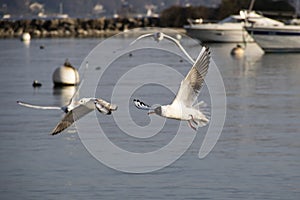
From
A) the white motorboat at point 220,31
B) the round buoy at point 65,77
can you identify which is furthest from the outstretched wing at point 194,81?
the white motorboat at point 220,31

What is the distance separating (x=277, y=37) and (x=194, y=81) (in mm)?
34784

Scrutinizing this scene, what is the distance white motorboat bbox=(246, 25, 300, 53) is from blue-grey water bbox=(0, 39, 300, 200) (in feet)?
65.9

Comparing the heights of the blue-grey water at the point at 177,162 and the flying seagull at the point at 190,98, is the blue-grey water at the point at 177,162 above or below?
below

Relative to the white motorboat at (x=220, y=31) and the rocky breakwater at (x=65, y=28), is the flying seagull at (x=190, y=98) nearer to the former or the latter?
the white motorboat at (x=220, y=31)

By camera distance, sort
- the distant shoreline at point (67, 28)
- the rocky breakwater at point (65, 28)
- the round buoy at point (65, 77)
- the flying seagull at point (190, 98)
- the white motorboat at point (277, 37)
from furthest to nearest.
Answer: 1. the rocky breakwater at point (65, 28)
2. the distant shoreline at point (67, 28)
3. the white motorboat at point (277, 37)
4. the round buoy at point (65, 77)
5. the flying seagull at point (190, 98)

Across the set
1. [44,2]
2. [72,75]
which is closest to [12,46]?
[72,75]

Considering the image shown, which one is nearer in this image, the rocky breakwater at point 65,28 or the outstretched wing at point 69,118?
the outstretched wing at point 69,118

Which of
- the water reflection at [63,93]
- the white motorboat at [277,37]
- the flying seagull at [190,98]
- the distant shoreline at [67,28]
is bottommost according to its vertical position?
the distant shoreline at [67,28]

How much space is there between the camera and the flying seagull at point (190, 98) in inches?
535

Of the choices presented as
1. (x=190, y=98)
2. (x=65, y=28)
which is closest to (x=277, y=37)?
(x=190, y=98)

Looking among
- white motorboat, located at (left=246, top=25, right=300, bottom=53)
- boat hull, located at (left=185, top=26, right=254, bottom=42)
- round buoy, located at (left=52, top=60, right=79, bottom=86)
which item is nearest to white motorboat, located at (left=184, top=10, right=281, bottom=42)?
boat hull, located at (left=185, top=26, right=254, bottom=42)

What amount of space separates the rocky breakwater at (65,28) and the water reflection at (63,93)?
47.9 metres

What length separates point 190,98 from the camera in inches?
546

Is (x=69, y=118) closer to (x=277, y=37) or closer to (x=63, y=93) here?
(x=63, y=93)
